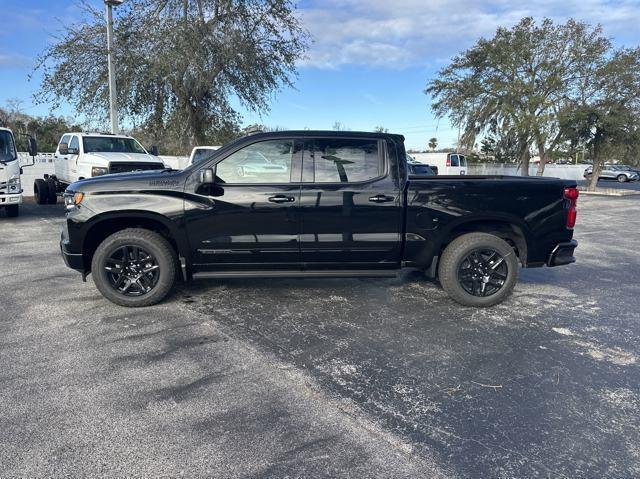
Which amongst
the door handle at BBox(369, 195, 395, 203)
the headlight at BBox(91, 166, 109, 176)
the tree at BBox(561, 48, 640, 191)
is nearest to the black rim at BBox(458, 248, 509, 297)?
the door handle at BBox(369, 195, 395, 203)

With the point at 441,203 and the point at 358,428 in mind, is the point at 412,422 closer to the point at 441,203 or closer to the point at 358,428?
the point at 358,428

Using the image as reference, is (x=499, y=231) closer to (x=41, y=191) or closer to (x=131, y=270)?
(x=131, y=270)

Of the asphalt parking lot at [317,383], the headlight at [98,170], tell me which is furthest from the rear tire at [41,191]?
the asphalt parking lot at [317,383]

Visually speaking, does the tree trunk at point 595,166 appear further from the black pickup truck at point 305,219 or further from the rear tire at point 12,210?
the rear tire at point 12,210

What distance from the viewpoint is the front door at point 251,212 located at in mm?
4746

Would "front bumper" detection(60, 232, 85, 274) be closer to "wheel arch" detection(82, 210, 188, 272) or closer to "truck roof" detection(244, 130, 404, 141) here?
"wheel arch" detection(82, 210, 188, 272)

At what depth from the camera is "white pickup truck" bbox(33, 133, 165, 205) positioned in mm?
11571

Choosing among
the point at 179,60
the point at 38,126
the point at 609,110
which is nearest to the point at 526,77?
the point at 609,110

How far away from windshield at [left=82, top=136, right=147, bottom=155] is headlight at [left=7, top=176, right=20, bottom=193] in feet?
6.92

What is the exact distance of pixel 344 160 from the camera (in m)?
4.93

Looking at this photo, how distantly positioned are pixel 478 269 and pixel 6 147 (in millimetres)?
11061

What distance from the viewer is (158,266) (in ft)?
16.0

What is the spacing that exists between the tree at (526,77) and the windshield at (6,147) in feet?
70.4

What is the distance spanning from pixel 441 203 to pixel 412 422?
8.62 ft
